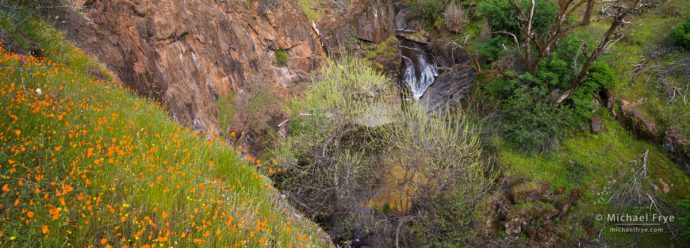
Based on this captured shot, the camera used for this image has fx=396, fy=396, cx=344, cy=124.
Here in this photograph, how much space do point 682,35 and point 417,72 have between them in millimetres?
11570

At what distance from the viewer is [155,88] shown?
1102cm

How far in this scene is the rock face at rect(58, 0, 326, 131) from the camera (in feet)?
34.5

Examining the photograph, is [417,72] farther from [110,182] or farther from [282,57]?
[110,182]

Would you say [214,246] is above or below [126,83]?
above

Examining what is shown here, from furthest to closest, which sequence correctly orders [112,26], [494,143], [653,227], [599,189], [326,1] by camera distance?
[326,1]
[494,143]
[599,189]
[653,227]
[112,26]

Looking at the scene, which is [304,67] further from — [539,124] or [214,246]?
[214,246]

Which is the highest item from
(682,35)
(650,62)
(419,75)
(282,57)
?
(682,35)

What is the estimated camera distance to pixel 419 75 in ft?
73.2

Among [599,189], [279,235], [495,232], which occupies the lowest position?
[495,232]

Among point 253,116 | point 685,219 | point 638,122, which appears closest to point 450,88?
point 638,122

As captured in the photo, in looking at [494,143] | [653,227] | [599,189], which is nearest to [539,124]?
[494,143]

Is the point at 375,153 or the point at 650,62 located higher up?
the point at 650,62

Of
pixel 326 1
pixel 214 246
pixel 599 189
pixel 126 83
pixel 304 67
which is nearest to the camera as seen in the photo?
pixel 214 246

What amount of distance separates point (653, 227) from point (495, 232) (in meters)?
5.03
